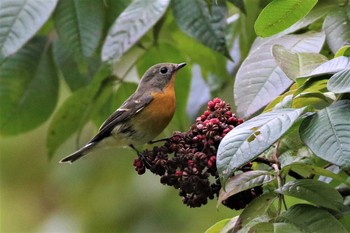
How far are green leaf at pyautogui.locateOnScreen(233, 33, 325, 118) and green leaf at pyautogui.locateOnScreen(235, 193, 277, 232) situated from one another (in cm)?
66

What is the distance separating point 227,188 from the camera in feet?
7.42

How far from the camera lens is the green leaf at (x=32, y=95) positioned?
405 centimetres

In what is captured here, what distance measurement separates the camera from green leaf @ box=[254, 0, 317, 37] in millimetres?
2576

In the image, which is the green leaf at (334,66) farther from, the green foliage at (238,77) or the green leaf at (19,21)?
the green leaf at (19,21)

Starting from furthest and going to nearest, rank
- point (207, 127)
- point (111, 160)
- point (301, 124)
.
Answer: point (111, 160), point (207, 127), point (301, 124)

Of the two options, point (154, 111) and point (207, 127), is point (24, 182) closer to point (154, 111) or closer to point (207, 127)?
point (154, 111)

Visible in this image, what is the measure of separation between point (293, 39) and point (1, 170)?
167 inches

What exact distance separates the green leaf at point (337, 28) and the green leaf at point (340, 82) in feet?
2.99

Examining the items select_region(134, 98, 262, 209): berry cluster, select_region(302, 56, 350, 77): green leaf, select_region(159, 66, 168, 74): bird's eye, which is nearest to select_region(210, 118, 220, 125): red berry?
select_region(134, 98, 262, 209): berry cluster

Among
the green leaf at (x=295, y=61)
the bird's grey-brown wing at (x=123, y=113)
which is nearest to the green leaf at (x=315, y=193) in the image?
the green leaf at (x=295, y=61)

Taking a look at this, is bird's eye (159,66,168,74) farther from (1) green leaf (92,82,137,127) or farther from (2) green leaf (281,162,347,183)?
(2) green leaf (281,162,347,183)

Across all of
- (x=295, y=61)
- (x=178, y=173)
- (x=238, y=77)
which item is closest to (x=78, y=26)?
(x=238, y=77)

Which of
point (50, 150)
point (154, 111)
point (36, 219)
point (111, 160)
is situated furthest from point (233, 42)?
point (36, 219)

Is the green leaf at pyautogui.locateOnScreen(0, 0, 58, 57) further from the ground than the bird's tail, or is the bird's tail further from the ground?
the green leaf at pyautogui.locateOnScreen(0, 0, 58, 57)
